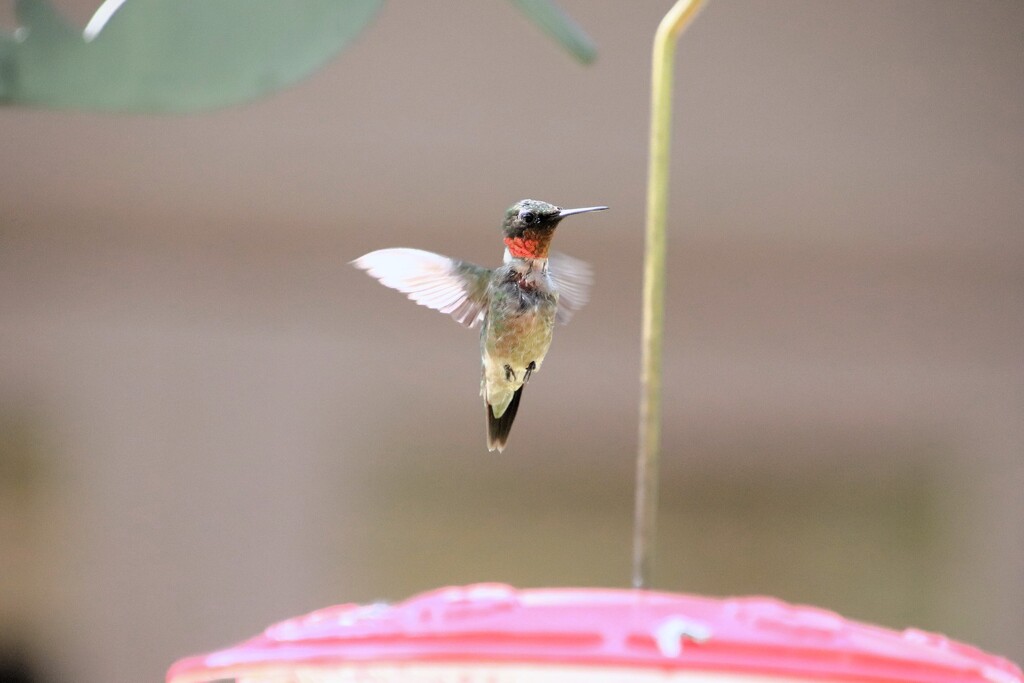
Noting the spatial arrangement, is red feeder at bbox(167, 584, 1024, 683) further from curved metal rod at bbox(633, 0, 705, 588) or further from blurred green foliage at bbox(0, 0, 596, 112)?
blurred green foliage at bbox(0, 0, 596, 112)

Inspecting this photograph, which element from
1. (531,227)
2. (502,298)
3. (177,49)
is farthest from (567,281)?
(177,49)

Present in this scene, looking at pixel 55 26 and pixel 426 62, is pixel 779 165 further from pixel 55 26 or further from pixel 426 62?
pixel 55 26

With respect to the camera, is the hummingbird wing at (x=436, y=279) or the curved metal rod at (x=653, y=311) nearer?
the curved metal rod at (x=653, y=311)

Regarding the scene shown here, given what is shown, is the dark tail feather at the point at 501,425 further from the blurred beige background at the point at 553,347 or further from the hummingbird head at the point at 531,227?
the blurred beige background at the point at 553,347

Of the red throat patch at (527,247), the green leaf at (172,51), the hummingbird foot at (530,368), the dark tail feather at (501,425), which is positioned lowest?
the dark tail feather at (501,425)

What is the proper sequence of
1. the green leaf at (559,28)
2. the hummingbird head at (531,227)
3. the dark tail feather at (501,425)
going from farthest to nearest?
the dark tail feather at (501,425), the hummingbird head at (531,227), the green leaf at (559,28)

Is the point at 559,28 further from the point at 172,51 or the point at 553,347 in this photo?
→ the point at 553,347

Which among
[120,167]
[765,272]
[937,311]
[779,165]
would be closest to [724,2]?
[779,165]

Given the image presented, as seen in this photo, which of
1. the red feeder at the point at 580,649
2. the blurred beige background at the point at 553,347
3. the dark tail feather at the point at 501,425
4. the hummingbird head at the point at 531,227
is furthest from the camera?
the blurred beige background at the point at 553,347

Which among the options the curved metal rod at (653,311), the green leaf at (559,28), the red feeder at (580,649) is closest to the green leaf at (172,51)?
the green leaf at (559,28)
